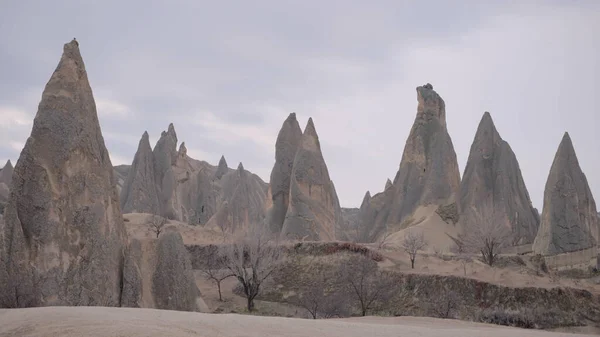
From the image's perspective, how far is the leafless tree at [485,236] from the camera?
26.4 m

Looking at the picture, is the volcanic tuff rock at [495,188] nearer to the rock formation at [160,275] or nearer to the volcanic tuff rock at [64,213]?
the rock formation at [160,275]

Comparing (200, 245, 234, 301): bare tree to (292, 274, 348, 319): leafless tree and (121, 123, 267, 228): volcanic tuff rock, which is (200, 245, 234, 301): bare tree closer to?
(292, 274, 348, 319): leafless tree

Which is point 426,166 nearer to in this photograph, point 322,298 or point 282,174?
point 282,174

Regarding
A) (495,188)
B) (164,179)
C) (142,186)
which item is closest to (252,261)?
(142,186)

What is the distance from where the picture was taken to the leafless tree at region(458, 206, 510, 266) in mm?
26391

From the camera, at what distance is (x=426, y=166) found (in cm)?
3769

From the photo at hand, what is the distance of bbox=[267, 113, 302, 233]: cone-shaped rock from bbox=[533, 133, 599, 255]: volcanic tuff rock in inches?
498

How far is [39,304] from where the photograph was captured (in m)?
12.3

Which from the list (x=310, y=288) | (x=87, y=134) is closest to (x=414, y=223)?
(x=310, y=288)

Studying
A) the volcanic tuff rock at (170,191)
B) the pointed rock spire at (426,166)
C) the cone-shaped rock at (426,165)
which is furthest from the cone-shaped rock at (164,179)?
the cone-shaped rock at (426,165)

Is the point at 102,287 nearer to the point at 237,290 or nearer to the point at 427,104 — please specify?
the point at 237,290

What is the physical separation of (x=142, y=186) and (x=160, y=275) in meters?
22.0

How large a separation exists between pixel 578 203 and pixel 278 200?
15035 millimetres

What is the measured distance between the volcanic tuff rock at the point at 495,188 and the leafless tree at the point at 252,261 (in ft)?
47.5
